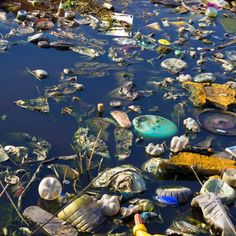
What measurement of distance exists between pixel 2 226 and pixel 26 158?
86cm

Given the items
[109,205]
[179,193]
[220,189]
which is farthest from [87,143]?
[220,189]

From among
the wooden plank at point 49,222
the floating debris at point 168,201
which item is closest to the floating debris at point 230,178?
the floating debris at point 168,201

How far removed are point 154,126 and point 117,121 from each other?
0.41 m

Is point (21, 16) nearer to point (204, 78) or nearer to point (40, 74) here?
point (40, 74)

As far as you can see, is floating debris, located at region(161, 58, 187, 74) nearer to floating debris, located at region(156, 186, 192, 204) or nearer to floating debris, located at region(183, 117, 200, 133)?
floating debris, located at region(183, 117, 200, 133)

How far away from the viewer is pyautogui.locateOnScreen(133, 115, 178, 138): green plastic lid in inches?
188

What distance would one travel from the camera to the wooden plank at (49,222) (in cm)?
352

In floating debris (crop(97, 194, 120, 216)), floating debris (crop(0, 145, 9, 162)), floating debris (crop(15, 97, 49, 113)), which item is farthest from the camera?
floating debris (crop(15, 97, 49, 113))

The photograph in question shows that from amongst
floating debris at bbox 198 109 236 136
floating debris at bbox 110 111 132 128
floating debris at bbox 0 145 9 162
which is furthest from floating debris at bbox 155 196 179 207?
floating debris at bbox 0 145 9 162

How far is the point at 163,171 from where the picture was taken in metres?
4.28

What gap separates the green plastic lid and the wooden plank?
1518 millimetres

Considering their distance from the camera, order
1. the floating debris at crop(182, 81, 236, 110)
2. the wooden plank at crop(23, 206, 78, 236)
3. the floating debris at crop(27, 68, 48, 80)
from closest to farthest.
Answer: the wooden plank at crop(23, 206, 78, 236) < the floating debris at crop(182, 81, 236, 110) < the floating debris at crop(27, 68, 48, 80)

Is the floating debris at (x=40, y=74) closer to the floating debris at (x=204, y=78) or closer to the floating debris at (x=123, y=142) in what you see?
the floating debris at (x=123, y=142)

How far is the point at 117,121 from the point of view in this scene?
4.92 meters
